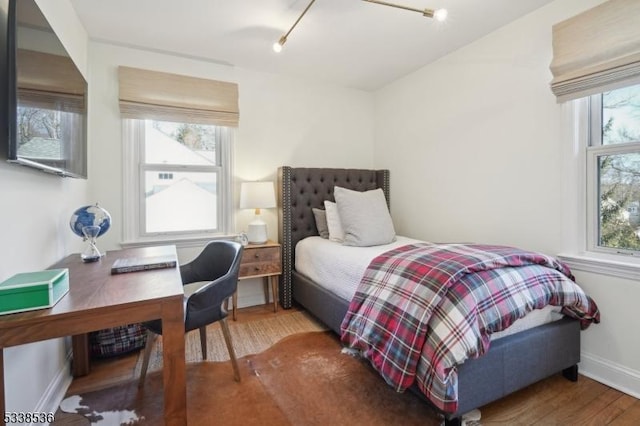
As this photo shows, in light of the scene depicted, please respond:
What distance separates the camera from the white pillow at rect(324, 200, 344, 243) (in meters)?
2.98

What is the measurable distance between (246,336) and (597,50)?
3044 millimetres

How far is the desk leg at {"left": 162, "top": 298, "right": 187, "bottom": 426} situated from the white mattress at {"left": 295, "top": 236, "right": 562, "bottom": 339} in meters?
1.23

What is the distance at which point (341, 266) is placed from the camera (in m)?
2.35

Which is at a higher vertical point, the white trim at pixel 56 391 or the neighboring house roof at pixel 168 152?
the neighboring house roof at pixel 168 152

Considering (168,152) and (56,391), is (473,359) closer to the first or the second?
(56,391)

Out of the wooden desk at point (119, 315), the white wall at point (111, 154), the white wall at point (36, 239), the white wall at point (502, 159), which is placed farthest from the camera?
the white wall at point (502, 159)

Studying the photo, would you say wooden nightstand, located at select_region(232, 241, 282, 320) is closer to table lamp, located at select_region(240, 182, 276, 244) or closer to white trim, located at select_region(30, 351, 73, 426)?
table lamp, located at select_region(240, 182, 276, 244)

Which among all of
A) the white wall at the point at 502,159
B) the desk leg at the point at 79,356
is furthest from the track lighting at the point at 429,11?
the desk leg at the point at 79,356

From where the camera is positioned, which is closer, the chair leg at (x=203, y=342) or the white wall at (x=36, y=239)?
the white wall at (x=36, y=239)

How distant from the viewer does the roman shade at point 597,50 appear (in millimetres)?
1694

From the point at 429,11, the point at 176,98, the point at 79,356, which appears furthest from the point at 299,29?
the point at 79,356

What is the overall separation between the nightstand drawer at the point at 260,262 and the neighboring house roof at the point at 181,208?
56 cm

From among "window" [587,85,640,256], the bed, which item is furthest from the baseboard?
"window" [587,85,640,256]

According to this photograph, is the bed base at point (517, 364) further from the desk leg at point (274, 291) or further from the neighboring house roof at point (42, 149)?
the neighboring house roof at point (42, 149)
